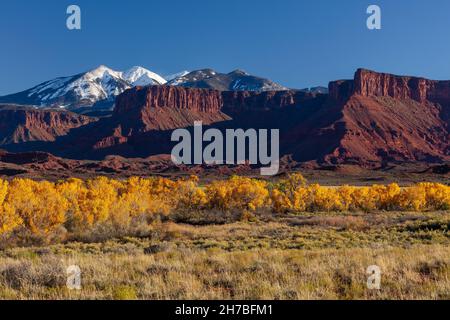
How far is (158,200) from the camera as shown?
33906 mm

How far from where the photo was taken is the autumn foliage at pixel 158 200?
23016 mm

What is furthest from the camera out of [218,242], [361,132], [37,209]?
[361,132]

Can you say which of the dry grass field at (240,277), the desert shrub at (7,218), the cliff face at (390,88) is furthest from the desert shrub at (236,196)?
the cliff face at (390,88)

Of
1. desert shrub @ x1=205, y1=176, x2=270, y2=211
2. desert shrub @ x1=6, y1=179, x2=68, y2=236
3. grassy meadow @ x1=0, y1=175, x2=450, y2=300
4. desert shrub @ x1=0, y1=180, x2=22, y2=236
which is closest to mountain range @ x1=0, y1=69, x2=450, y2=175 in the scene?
desert shrub @ x1=205, y1=176, x2=270, y2=211

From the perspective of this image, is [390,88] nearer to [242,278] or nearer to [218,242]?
[218,242]

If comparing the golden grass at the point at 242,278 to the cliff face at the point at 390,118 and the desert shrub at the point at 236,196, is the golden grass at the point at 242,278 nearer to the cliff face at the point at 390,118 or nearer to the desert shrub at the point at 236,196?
the desert shrub at the point at 236,196

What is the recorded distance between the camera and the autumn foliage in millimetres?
23016

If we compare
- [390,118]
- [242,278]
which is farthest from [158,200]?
[390,118]

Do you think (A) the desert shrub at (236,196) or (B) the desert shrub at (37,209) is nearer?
(B) the desert shrub at (37,209)

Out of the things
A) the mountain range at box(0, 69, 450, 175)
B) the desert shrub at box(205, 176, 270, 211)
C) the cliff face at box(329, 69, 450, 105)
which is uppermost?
the cliff face at box(329, 69, 450, 105)

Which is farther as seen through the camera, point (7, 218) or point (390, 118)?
point (390, 118)

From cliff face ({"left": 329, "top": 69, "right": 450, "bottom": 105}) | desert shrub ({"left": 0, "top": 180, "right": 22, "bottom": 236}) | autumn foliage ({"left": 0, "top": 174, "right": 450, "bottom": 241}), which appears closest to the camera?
desert shrub ({"left": 0, "top": 180, "right": 22, "bottom": 236})

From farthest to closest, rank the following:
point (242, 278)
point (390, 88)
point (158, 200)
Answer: point (390, 88) → point (158, 200) → point (242, 278)

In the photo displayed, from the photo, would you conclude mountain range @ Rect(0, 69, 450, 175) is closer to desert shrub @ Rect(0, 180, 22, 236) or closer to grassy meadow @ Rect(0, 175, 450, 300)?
grassy meadow @ Rect(0, 175, 450, 300)
